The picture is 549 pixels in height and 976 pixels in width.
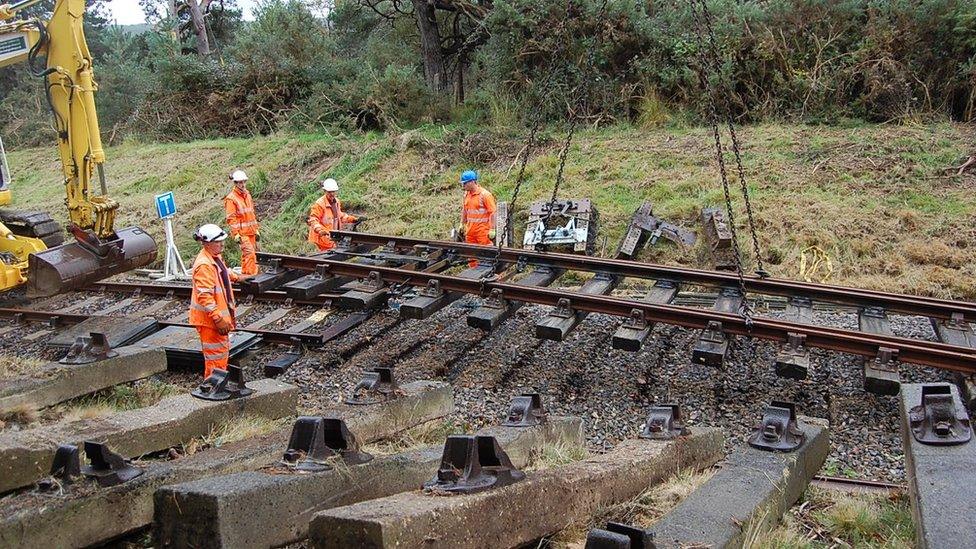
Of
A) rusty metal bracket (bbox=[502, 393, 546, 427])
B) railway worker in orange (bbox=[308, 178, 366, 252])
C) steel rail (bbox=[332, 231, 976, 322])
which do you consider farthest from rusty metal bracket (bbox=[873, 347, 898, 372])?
railway worker in orange (bbox=[308, 178, 366, 252])

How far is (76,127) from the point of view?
1076cm

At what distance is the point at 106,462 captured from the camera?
297cm

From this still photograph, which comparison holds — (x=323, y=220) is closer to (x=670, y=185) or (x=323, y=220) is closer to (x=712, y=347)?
(x=670, y=185)

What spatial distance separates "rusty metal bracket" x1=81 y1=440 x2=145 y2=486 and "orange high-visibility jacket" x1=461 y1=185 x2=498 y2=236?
27.5ft

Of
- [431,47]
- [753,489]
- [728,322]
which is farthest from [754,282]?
[431,47]

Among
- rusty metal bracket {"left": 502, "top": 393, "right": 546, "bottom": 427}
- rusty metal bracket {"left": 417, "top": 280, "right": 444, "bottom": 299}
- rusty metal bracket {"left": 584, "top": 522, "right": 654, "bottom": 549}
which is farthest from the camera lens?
rusty metal bracket {"left": 417, "top": 280, "right": 444, "bottom": 299}

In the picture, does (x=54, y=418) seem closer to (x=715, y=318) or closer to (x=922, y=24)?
(x=715, y=318)

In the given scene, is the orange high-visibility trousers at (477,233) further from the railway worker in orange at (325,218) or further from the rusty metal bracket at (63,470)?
the rusty metal bracket at (63,470)

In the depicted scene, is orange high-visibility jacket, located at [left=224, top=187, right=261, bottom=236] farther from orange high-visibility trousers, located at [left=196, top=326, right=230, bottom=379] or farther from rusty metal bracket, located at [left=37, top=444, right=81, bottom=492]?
rusty metal bracket, located at [left=37, top=444, right=81, bottom=492]

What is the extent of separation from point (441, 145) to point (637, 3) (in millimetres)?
5335

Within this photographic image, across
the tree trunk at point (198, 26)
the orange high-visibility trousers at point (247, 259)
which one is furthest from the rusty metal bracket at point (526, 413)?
the tree trunk at point (198, 26)

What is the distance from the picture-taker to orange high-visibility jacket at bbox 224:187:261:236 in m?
11.5

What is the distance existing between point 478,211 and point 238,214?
3460 mm

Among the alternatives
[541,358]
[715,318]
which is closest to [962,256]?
[715,318]
